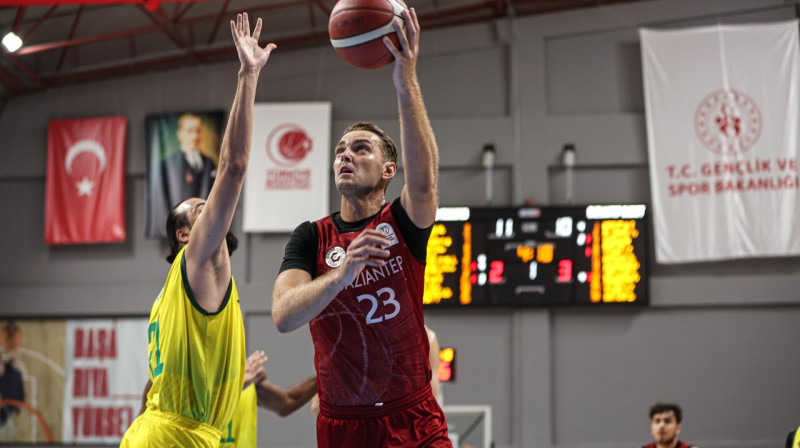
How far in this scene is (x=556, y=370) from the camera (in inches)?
444

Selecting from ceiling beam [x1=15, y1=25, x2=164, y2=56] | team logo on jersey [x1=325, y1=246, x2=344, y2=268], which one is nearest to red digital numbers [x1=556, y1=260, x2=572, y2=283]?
ceiling beam [x1=15, y1=25, x2=164, y2=56]


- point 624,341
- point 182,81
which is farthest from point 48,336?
point 624,341

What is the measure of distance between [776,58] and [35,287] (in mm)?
10740

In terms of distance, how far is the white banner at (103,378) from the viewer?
38.7ft

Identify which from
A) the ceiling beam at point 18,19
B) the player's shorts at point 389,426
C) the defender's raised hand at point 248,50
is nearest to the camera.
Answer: the player's shorts at point 389,426

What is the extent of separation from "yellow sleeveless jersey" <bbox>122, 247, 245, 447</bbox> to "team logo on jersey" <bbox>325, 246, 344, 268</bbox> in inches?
22.6

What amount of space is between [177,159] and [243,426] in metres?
7.94

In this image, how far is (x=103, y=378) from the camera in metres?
11.9

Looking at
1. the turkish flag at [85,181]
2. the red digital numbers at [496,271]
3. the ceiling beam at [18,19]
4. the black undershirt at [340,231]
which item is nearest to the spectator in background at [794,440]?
the red digital numbers at [496,271]

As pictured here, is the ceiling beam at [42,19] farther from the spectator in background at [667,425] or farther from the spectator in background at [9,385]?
the spectator in background at [667,425]

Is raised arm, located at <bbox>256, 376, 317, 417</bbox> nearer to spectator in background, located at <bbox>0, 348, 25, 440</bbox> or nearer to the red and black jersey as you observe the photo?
the red and black jersey

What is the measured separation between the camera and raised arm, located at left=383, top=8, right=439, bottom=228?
3.24 m

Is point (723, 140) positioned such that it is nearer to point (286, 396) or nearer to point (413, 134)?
point (286, 396)

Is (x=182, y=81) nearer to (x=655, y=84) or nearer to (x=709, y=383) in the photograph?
(x=655, y=84)
